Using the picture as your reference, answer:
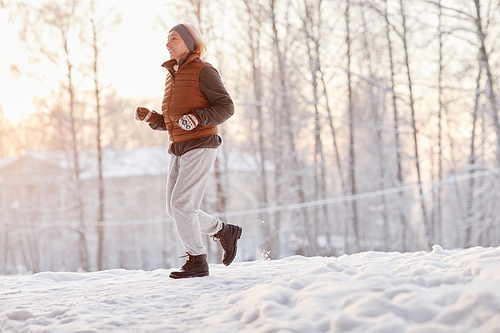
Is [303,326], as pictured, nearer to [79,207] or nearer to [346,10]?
[346,10]

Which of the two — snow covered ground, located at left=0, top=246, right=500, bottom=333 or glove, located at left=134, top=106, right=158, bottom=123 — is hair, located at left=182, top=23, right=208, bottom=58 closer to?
glove, located at left=134, top=106, right=158, bottom=123

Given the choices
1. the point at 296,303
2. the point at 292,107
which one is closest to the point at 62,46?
the point at 292,107

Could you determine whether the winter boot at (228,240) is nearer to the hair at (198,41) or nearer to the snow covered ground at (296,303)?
the snow covered ground at (296,303)

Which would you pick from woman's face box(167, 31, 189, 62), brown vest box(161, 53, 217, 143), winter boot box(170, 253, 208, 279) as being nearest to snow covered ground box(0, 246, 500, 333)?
winter boot box(170, 253, 208, 279)

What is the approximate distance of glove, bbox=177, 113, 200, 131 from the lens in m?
2.74

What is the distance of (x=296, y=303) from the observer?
1.91m

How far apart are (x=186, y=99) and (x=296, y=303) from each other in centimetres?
155

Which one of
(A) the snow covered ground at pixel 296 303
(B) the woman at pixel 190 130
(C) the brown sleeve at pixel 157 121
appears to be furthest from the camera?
(C) the brown sleeve at pixel 157 121

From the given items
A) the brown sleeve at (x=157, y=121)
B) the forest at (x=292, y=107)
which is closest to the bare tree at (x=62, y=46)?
the forest at (x=292, y=107)

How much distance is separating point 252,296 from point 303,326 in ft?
1.69

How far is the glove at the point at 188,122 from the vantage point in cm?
274

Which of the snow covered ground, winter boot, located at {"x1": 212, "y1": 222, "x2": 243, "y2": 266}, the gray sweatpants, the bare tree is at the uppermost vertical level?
the bare tree

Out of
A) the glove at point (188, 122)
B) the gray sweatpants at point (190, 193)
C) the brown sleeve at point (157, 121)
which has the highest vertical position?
the brown sleeve at point (157, 121)

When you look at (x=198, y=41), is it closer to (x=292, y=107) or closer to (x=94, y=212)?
(x=292, y=107)
